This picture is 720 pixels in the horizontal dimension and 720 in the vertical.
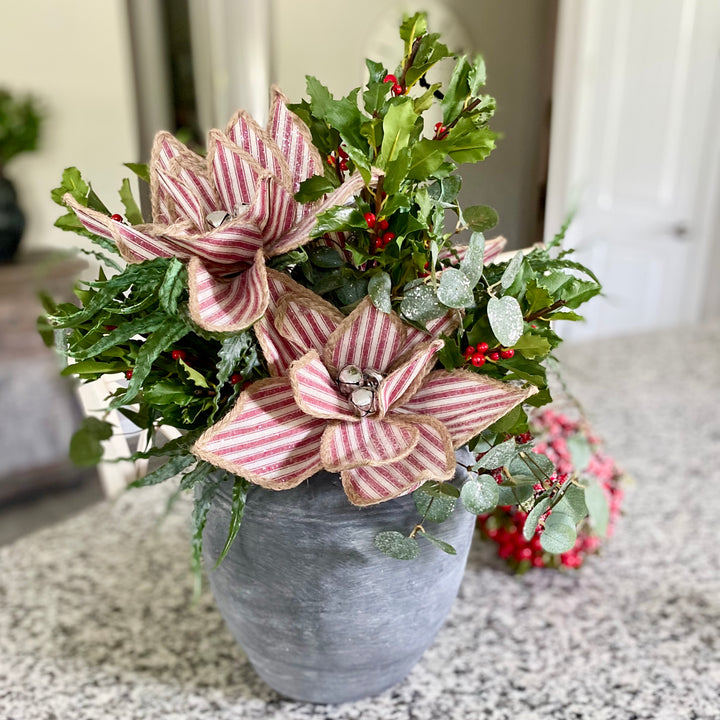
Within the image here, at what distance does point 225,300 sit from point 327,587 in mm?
222

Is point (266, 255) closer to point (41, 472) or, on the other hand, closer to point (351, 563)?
point (351, 563)

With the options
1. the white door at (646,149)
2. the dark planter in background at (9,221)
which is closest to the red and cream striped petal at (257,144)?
the dark planter in background at (9,221)

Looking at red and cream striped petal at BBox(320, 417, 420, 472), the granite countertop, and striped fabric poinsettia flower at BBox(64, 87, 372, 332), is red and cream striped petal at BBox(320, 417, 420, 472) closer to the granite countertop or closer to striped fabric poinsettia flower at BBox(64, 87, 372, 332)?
striped fabric poinsettia flower at BBox(64, 87, 372, 332)

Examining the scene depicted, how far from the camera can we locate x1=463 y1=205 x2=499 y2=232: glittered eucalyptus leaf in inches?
19.1

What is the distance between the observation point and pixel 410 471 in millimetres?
432

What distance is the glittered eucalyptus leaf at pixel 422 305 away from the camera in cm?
43

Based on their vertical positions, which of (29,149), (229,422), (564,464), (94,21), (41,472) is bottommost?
(41,472)

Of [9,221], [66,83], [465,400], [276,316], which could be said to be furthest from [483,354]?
[66,83]

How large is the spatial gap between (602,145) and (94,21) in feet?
7.61

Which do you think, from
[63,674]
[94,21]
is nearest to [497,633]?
[63,674]

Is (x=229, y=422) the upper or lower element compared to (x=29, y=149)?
lower

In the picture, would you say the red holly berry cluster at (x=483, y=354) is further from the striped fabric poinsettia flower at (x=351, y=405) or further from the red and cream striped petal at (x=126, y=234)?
the red and cream striped petal at (x=126, y=234)

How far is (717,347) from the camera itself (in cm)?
160

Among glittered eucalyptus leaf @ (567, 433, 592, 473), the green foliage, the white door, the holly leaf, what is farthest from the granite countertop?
the white door
